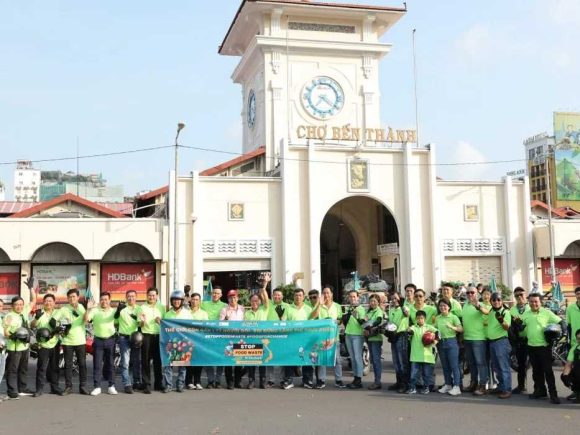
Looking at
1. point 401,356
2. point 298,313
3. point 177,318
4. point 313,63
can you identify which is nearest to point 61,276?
point 313,63

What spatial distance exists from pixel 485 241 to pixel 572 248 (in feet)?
15.7

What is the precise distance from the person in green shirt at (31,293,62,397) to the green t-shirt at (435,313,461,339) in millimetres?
6412

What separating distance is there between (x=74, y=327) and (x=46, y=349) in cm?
56

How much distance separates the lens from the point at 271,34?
36.1 meters

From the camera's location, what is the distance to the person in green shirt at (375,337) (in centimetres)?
1198

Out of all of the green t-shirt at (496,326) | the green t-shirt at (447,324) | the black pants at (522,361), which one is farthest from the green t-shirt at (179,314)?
the black pants at (522,361)

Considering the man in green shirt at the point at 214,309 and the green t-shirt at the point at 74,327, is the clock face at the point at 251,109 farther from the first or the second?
the green t-shirt at the point at 74,327

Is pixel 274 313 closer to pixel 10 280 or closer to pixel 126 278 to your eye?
pixel 126 278

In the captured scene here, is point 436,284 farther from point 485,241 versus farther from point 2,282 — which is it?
point 2,282

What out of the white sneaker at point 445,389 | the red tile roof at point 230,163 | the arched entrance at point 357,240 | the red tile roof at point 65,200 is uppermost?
the red tile roof at point 230,163

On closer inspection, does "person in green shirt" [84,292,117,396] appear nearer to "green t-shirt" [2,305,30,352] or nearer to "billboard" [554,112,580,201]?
"green t-shirt" [2,305,30,352]

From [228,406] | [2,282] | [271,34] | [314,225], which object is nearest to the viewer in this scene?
[228,406]

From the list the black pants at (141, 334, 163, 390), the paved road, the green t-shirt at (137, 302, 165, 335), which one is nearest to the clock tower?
the green t-shirt at (137, 302, 165, 335)

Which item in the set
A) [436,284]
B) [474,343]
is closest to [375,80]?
[436,284]
